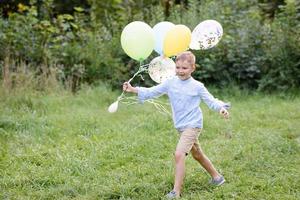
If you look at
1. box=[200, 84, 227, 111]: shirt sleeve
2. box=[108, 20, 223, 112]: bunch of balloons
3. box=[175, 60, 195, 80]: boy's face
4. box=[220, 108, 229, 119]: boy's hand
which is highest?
box=[108, 20, 223, 112]: bunch of balloons

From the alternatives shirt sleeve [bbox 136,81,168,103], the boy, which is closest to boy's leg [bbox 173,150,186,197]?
the boy

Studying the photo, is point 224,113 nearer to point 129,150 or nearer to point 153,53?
point 129,150

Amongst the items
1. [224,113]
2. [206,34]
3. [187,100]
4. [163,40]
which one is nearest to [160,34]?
[163,40]

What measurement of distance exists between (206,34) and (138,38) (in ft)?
2.15

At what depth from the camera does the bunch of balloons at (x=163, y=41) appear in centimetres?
484

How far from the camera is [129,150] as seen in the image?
6000 mm

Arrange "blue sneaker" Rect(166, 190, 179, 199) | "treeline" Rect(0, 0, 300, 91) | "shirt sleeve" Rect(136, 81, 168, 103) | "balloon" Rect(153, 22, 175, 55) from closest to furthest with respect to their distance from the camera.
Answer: "blue sneaker" Rect(166, 190, 179, 199), "shirt sleeve" Rect(136, 81, 168, 103), "balloon" Rect(153, 22, 175, 55), "treeline" Rect(0, 0, 300, 91)

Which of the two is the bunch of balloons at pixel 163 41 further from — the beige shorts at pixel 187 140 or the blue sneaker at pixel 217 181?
the blue sneaker at pixel 217 181

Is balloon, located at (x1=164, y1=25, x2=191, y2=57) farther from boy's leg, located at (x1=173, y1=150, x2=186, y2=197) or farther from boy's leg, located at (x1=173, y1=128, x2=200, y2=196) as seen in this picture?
boy's leg, located at (x1=173, y1=150, x2=186, y2=197)

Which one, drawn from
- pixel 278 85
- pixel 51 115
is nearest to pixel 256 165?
pixel 51 115

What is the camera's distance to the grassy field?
4.92 meters

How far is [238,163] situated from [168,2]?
6102 millimetres

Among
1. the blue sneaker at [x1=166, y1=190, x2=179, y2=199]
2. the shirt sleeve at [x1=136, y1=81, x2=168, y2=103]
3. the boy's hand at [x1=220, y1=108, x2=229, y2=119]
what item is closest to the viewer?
the boy's hand at [x1=220, y1=108, x2=229, y2=119]

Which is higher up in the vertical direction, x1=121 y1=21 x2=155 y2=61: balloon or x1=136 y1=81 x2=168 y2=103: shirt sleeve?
x1=121 y1=21 x2=155 y2=61: balloon
